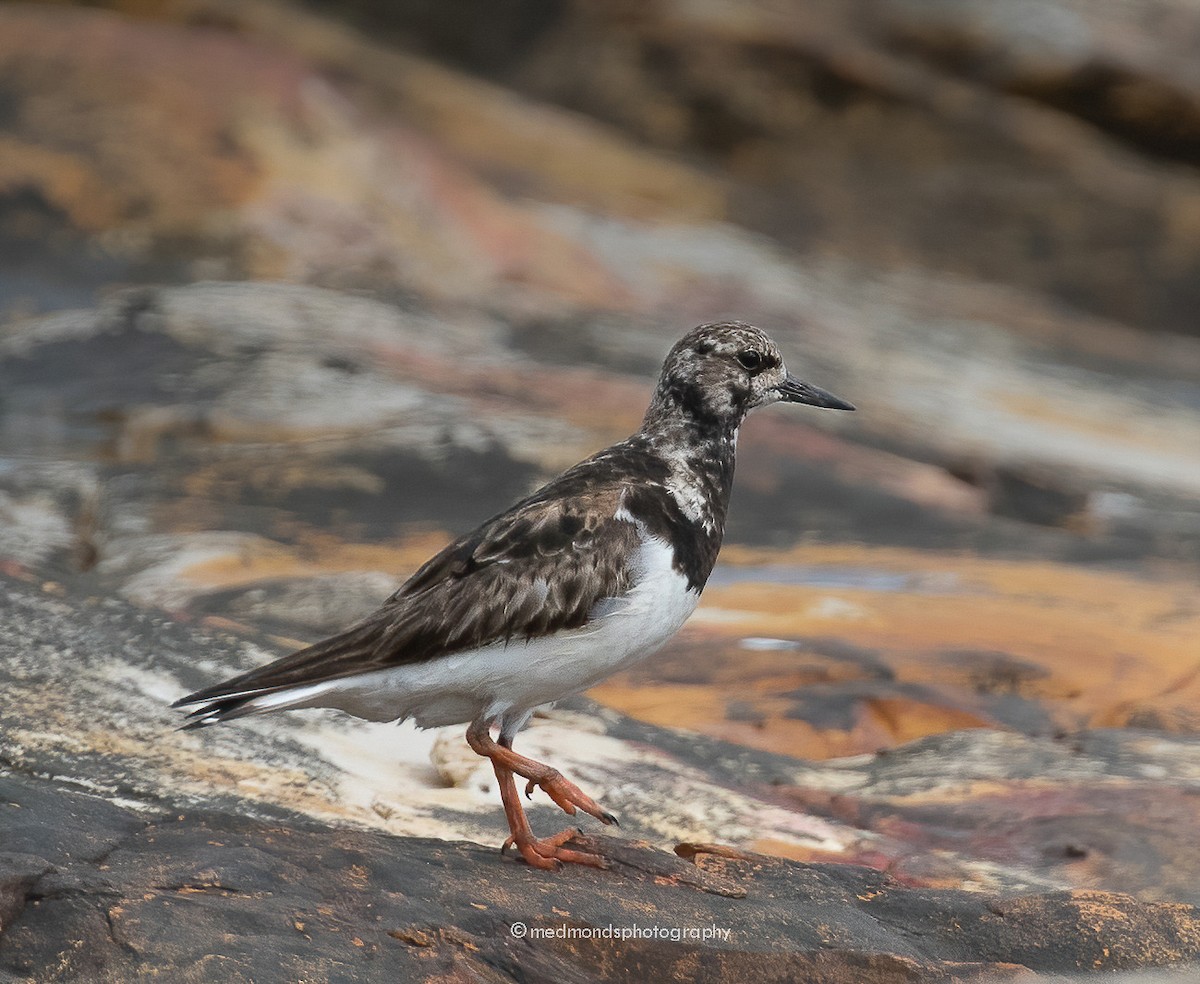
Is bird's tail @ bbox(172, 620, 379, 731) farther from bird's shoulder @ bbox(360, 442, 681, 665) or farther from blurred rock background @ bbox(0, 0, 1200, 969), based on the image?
blurred rock background @ bbox(0, 0, 1200, 969)

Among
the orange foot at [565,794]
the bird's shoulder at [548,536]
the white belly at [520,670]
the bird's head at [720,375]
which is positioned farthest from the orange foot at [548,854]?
the bird's head at [720,375]

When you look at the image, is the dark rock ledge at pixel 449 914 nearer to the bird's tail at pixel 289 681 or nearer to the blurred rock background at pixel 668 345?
the bird's tail at pixel 289 681

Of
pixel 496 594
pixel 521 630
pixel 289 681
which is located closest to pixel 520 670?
pixel 521 630

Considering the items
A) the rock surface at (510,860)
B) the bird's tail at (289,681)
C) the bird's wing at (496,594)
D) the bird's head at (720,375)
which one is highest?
the bird's head at (720,375)

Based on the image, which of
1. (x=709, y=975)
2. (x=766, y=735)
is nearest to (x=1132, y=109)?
(x=766, y=735)

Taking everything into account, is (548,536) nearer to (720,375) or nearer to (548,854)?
(548,854)

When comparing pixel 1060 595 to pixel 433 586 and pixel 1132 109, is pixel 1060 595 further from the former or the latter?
pixel 1132 109
